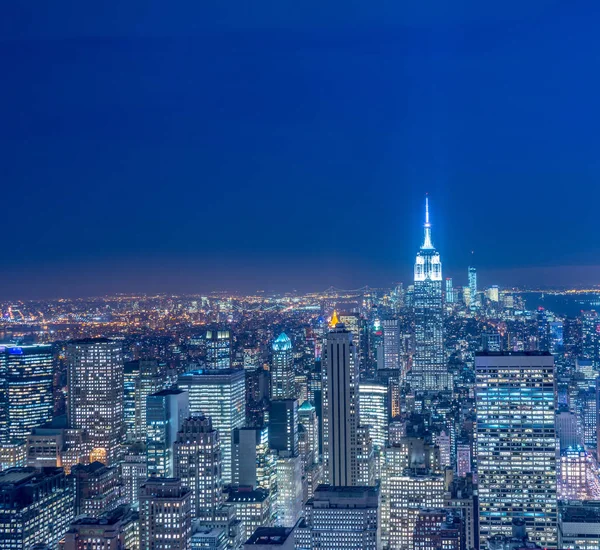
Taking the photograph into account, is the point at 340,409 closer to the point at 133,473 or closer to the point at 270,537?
the point at 133,473

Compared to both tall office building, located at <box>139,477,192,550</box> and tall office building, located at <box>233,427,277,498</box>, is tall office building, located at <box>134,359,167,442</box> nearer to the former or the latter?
tall office building, located at <box>233,427,277,498</box>

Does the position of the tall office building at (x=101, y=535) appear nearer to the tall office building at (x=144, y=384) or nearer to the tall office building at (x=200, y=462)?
the tall office building at (x=200, y=462)

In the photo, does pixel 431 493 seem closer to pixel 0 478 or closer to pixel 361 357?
pixel 361 357

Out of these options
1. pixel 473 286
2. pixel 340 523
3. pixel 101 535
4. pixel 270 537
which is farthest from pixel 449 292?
pixel 101 535

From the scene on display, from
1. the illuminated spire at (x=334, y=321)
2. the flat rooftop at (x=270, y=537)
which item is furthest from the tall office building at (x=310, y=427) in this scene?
the flat rooftop at (x=270, y=537)

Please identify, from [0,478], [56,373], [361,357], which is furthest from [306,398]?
[0,478]

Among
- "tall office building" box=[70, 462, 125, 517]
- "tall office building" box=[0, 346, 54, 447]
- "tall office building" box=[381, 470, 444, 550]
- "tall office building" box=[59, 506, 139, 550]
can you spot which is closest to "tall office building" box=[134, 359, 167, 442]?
"tall office building" box=[0, 346, 54, 447]
